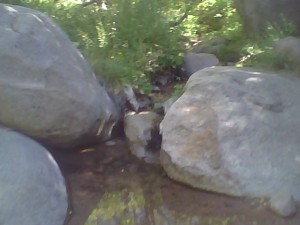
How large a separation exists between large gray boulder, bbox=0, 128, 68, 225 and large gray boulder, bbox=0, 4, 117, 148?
0.24 metres

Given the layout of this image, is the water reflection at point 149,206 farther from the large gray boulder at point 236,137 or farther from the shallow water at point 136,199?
the large gray boulder at point 236,137

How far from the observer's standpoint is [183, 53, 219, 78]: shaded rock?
282 inches

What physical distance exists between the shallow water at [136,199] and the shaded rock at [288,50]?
6.04 feet

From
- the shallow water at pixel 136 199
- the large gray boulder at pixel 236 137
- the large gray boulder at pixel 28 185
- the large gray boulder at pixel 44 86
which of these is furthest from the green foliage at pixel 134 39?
the large gray boulder at pixel 28 185

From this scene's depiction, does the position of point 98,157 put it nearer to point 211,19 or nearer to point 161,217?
point 161,217

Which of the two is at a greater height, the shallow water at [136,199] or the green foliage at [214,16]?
the shallow water at [136,199]

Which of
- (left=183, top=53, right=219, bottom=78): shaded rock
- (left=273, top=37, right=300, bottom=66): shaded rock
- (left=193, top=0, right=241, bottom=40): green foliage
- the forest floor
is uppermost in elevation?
(left=273, top=37, right=300, bottom=66): shaded rock

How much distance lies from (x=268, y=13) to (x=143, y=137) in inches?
110

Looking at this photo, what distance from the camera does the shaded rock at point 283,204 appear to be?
14.7ft

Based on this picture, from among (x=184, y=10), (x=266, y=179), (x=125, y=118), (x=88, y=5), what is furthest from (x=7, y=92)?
(x=184, y=10)

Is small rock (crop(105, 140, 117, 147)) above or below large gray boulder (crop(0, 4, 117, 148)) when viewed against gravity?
below

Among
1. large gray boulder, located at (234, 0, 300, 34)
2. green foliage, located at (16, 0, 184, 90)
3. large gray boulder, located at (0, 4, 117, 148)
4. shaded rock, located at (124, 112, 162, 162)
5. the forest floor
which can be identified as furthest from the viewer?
large gray boulder, located at (234, 0, 300, 34)

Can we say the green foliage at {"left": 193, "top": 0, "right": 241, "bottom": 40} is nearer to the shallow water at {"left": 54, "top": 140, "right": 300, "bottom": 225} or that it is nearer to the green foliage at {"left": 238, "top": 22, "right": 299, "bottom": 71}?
the green foliage at {"left": 238, "top": 22, "right": 299, "bottom": 71}

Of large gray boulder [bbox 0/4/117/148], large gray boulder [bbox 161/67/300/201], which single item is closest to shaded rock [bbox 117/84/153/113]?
large gray boulder [bbox 0/4/117/148]
